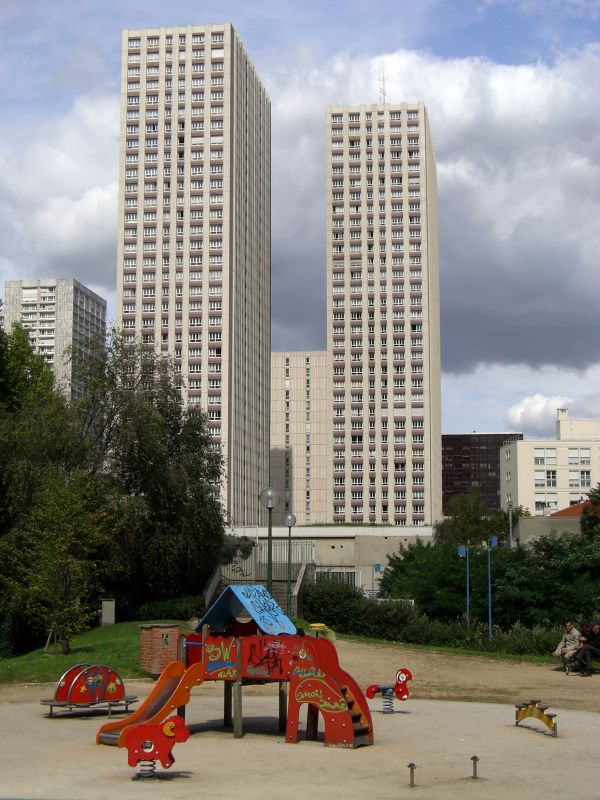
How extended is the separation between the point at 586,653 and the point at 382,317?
113 m

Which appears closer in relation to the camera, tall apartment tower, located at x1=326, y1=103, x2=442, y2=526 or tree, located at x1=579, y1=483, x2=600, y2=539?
tree, located at x1=579, y1=483, x2=600, y2=539

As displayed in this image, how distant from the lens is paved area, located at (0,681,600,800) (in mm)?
11930

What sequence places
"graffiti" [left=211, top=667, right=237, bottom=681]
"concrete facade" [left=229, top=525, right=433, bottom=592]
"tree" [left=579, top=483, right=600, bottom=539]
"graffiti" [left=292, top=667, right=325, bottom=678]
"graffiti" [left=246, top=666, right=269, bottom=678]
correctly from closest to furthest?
1. "graffiti" [left=292, top=667, right=325, bottom=678]
2. "graffiti" [left=246, top=666, right=269, bottom=678]
3. "graffiti" [left=211, top=667, right=237, bottom=681]
4. "tree" [left=579, top=483, right=600, bottom=539]
5. "concrete facade" [left=229, top=525, right=433, bottom=592]

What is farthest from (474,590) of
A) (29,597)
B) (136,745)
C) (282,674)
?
(136,745)

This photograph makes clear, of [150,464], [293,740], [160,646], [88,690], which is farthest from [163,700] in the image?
[150,464]

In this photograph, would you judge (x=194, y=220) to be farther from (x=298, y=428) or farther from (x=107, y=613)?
(x=107, y=613)

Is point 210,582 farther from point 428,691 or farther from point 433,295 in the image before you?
point 433,295

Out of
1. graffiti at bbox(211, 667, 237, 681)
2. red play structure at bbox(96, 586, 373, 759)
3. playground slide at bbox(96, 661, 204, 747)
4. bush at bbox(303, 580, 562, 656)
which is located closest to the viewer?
playground slide at bbox(96, 661, 204, 747)

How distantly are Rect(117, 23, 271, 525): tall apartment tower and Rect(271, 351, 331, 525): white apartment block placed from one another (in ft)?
93.3

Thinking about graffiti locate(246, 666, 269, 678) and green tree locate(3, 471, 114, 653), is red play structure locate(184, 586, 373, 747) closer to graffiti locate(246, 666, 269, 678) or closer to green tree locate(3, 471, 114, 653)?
graffiti locate(246, 666, 269, 678)

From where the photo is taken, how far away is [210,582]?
39531 mm

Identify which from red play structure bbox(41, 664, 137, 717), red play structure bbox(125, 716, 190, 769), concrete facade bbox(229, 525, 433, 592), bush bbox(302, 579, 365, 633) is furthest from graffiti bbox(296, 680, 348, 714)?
concrete facade bbox(229, 525, 433, 592)

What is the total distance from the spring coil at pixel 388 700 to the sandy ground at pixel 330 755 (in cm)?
35

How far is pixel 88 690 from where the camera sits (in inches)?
743
